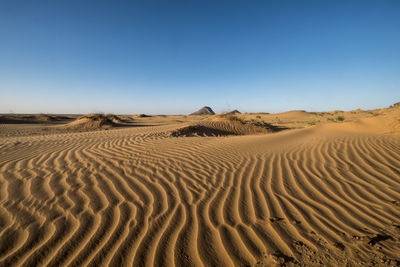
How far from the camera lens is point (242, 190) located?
276 cm

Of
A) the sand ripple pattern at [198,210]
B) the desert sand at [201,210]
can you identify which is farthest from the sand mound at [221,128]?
the sand ripple pattern at [198,210]

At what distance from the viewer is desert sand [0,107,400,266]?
1602 mm

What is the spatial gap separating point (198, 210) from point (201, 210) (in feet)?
0.12

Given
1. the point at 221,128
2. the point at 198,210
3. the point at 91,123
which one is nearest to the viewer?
the point at 198,210

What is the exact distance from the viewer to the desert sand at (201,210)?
160cm

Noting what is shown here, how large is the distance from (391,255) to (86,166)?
438 cm

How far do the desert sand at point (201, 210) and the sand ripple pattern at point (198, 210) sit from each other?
13 mm

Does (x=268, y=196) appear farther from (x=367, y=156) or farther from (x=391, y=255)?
(x=367, y=156)

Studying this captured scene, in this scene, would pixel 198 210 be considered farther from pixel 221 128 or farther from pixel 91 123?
pixel 91 123

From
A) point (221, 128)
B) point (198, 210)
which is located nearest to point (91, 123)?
point (221, 128)

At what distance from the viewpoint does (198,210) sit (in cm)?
226

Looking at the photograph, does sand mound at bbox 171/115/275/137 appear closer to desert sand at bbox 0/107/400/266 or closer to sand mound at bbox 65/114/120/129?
desert sand at bbox 0/107/400/266

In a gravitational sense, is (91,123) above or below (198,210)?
above

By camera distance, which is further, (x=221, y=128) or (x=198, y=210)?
(x=221, y=128)
